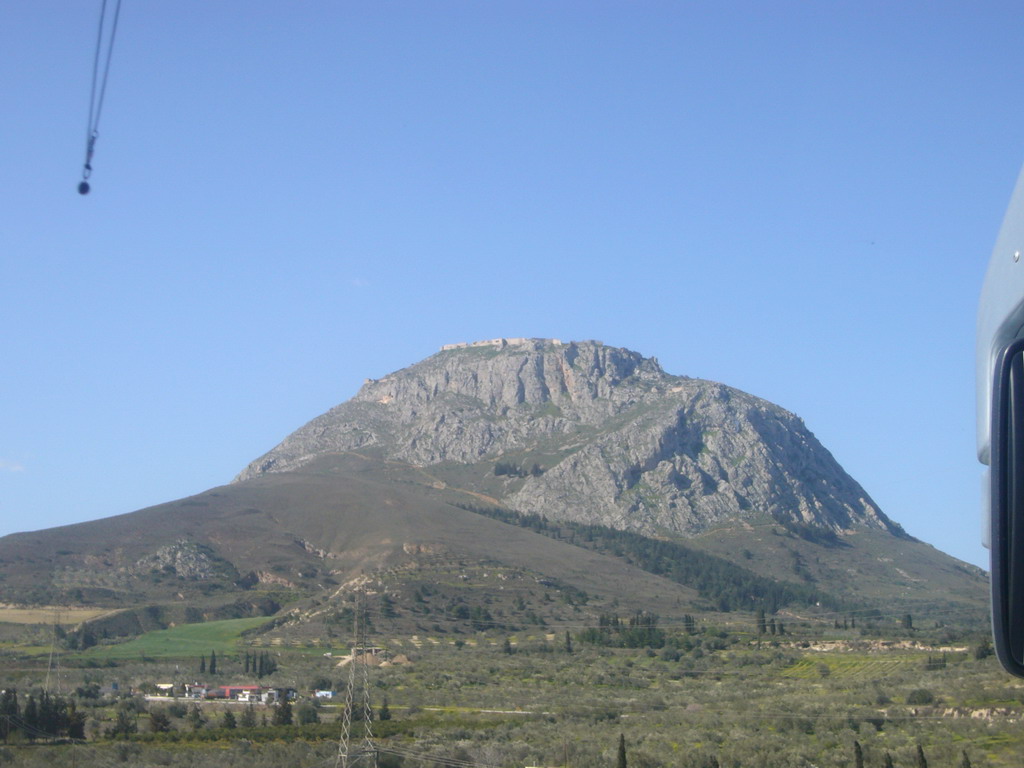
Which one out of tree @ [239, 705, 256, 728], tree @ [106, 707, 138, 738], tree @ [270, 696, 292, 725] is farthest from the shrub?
tree @ [106, 707, 138, 738]

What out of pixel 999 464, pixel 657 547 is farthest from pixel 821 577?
pixel 999 464

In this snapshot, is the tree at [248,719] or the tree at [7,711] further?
the tree at [248,719]

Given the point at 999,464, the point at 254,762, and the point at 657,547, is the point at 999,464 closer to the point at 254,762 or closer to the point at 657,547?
the point at 254,762

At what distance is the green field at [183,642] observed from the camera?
307 feet

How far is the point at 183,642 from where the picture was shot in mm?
101250

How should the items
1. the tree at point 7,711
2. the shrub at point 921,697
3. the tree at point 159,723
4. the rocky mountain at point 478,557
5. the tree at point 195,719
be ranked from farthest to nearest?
the rocky mountain at point 478,557
the tree at point 195,719
the tree at point 159,723
the shrub at point 921,697
the tree at point 7,711

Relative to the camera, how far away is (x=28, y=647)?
88.8 m

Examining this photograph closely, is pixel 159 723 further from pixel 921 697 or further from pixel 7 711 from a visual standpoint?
pixel 921 697

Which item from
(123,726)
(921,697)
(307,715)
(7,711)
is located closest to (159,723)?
(123,726)

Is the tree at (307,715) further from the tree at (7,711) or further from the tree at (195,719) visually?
the tree at (7,711)

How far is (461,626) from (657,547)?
74.5 metres

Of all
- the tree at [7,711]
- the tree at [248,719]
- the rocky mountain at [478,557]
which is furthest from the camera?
the rocky mountain at [478,557]

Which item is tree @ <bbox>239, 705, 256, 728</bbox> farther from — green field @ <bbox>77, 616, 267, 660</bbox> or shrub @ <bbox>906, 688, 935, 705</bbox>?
green field @ <bbox>77, 616, 267, 660</bbox>

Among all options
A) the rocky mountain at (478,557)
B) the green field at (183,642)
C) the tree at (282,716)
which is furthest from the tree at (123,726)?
the rocky mountain at (478,557)
